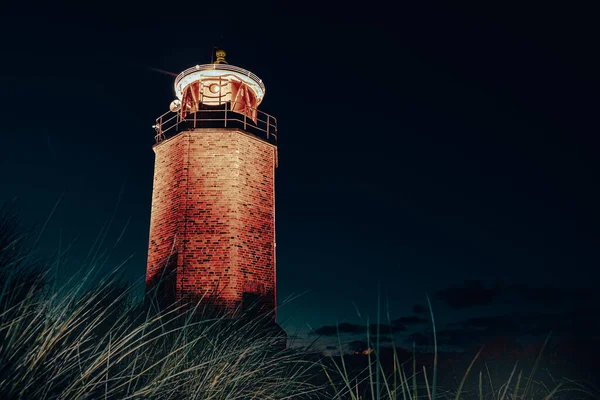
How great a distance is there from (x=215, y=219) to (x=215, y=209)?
0.25 metres

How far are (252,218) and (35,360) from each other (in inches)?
340

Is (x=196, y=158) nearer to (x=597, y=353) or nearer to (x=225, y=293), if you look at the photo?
(x=225, y=293)

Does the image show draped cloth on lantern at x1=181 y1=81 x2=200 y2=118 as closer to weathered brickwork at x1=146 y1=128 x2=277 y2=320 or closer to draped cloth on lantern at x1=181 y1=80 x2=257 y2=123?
draped cloth on lantern at x1=181 y1=80 x2=257 y2=123

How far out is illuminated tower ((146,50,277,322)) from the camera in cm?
941

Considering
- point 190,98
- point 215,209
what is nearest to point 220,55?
point 190,98

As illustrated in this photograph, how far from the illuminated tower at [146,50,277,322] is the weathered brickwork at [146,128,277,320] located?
2cm

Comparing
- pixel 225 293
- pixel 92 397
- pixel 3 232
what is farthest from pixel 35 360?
pixel 225 293

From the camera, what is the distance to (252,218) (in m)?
10.1

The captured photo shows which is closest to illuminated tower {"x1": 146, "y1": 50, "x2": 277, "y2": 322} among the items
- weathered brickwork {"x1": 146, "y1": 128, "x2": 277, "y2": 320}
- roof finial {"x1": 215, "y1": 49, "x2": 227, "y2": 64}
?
weathered brickwork {"x1": 146, "y1": 128, "x2": 277, "y2": 320}

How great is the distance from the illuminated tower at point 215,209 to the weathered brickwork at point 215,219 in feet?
0.07

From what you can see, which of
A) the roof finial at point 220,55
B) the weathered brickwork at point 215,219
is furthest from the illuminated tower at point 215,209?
the roof finial at point 220,55

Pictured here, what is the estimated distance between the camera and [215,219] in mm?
9773

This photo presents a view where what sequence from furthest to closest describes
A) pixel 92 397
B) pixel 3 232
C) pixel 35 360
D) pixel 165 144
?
1. pixel 165 144
2. pixel 3 232
3. pixel 92 397
4. pixel 35 360

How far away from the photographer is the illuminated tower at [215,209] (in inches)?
371
